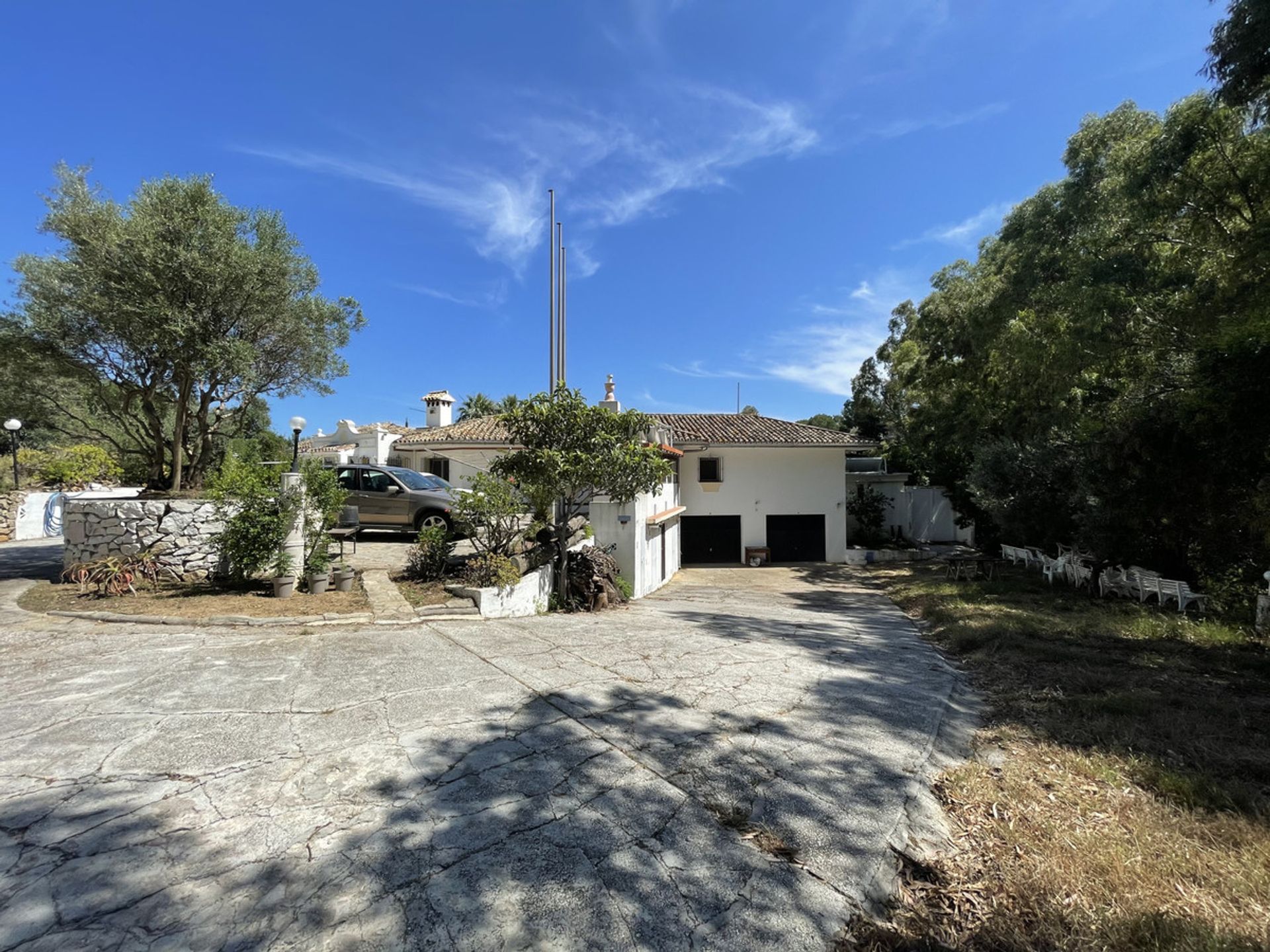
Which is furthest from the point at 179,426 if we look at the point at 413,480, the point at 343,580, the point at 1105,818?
the point at 1105,818

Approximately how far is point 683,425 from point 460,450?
9.00 m

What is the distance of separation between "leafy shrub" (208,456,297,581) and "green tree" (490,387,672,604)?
10.8 feet

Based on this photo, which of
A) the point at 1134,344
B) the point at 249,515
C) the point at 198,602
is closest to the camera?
the point at 198,602

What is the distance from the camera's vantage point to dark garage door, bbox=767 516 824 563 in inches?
836

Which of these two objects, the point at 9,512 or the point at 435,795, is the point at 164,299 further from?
the point at 9,512

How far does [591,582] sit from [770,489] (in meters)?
12.8

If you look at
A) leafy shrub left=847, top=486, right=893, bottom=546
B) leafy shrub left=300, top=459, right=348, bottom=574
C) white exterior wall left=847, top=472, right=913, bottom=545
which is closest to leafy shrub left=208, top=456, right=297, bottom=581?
leafy shrub left=300, top=459, right=348, bottom=574

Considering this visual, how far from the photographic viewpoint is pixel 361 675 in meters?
4.74

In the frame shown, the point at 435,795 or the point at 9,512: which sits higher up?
the point at 9,512

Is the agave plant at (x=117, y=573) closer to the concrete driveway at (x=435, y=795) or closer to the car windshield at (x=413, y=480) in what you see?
the concrete driveway at (x=435, y=795)

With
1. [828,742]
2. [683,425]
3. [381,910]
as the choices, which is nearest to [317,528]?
[381,910]

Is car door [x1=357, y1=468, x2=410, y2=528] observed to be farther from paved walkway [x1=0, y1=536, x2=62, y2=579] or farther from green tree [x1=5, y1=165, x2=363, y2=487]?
paved walkway [x1=0, y1=536, x2=62, y2=579]

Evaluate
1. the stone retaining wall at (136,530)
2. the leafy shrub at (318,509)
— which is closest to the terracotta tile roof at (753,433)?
the leafy shrub at (318,509)

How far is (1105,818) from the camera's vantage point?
2.93m
